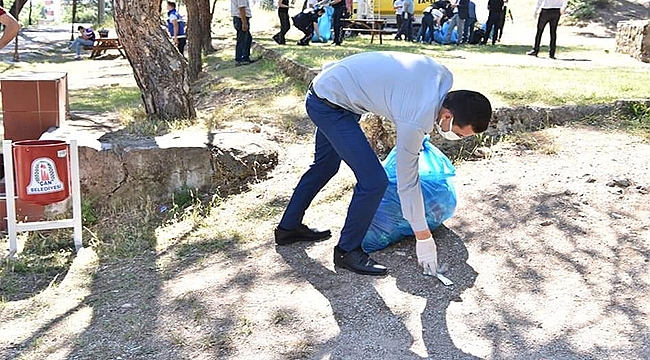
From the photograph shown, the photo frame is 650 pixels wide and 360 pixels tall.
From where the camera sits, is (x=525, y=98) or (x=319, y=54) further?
(x=319, y=54)

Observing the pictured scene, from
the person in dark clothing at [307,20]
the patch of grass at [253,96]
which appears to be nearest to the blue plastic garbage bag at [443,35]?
the person in dark clothing at [307,20]

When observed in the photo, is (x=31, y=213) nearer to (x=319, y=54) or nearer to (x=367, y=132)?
(x=367, y=132)

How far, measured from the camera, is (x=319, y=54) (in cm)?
1004

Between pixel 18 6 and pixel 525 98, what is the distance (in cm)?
1437

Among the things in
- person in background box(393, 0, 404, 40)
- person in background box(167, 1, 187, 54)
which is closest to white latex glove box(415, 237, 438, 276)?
person in background box(167, 1, 187, 54)

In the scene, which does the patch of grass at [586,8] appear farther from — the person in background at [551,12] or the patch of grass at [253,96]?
the patch of grass at [253,96]

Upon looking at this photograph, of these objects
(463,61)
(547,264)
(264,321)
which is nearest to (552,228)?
(547,264)

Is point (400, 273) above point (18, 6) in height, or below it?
below

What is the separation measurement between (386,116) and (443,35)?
13.0 meters

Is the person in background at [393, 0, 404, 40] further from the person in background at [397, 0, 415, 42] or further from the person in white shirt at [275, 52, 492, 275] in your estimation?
the person in white shirt at [275, 52, 492, 275]

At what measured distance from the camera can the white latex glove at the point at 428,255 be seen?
3444 millimetres

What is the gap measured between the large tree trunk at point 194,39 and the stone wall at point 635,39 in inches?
264

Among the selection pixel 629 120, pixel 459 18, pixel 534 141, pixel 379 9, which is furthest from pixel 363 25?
pixel 534 141

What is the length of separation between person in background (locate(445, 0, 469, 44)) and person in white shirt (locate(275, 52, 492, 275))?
39.2 ft
